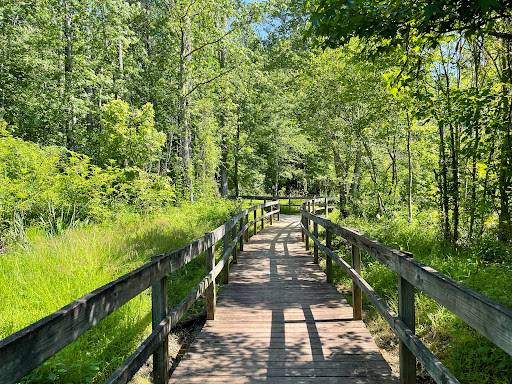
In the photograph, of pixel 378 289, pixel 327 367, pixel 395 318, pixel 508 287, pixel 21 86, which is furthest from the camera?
pixel 21 86

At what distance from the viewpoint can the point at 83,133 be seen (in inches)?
778

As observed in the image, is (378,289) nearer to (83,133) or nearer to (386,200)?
(386,200)

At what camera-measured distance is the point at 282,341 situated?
13.6ft

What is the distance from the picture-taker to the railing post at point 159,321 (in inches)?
116

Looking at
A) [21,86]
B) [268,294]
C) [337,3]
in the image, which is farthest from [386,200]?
[21,86]

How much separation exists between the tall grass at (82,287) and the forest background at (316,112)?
176 centimetres

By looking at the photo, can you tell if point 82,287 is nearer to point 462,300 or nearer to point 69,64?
point 462,300

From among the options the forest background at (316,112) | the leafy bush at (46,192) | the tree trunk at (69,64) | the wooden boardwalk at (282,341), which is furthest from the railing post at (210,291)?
the tree trunk at (69,64)

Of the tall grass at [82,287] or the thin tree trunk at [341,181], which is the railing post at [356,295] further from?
the thin tree trunk at [341,181]

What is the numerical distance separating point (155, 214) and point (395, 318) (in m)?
9.02

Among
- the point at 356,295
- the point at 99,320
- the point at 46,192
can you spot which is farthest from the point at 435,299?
the point at 46,192

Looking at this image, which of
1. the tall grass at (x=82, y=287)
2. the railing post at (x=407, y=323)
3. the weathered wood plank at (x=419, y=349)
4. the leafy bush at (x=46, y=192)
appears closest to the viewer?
the weathered wood plank at (x=419, y=349)

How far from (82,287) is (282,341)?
8.16 feet

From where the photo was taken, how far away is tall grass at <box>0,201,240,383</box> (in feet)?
10.9
